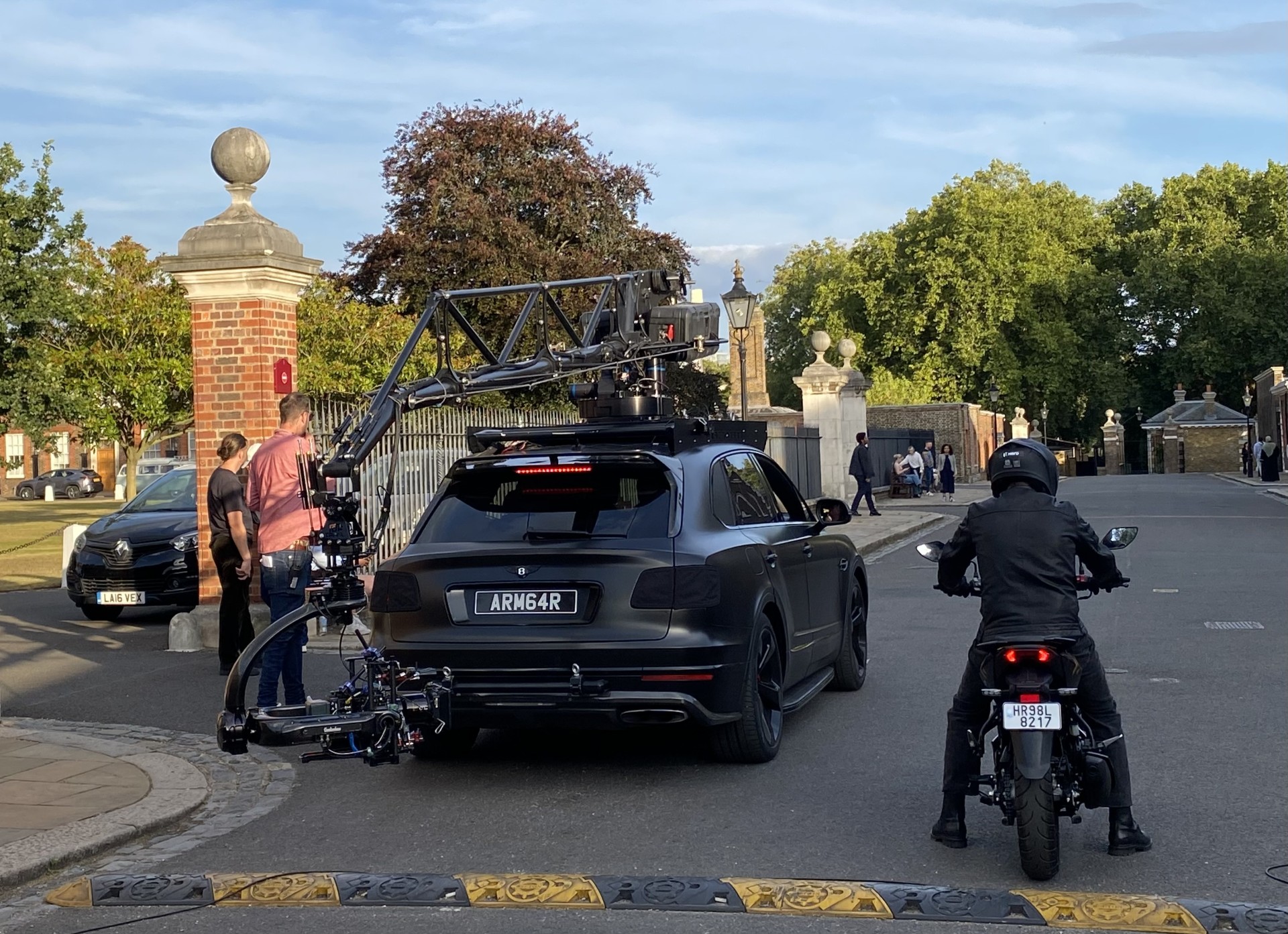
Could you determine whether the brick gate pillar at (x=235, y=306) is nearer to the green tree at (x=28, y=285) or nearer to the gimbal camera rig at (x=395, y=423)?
the gimbal camera rig at (x=395, y=423)

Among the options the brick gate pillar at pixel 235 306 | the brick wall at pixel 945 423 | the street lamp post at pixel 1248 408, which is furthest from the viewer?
the street lamp post at pixel 1248 408

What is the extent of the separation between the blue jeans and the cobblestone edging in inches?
13.5

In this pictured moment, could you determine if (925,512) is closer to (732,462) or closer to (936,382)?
(732,462)

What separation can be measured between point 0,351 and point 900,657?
941 inches

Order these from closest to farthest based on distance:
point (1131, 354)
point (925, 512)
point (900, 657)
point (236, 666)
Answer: point (236, 666) < point (900, 657) < point (925, 512) < point (1131, 354)

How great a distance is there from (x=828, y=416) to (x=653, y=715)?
27901mm

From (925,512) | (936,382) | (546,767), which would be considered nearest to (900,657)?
(546,767)

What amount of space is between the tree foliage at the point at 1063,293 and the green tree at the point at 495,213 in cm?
2716

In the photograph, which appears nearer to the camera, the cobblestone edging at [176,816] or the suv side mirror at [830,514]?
the cobblestone edging at [176,816]

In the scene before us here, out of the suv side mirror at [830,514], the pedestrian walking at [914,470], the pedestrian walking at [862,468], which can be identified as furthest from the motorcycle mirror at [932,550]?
the pedestrian walking at [914,470]

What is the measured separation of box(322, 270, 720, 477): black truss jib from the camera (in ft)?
27.1

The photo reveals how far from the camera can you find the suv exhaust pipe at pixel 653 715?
6543mm

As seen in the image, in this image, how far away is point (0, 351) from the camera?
2958 cm

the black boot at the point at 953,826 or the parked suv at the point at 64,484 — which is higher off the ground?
the parked suv at the point at 64,484
